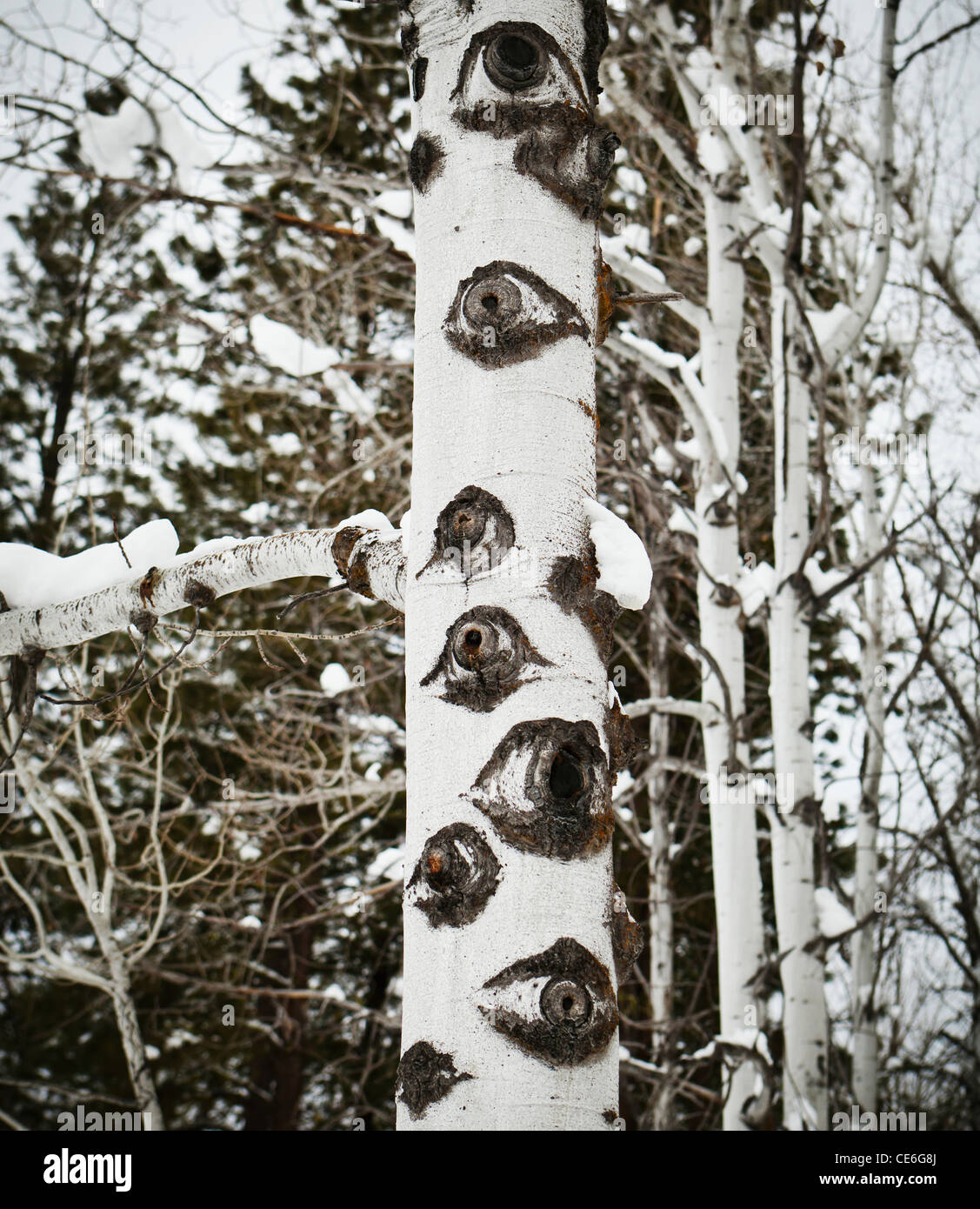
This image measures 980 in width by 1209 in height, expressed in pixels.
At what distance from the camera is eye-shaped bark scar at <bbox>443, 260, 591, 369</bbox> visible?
111cm

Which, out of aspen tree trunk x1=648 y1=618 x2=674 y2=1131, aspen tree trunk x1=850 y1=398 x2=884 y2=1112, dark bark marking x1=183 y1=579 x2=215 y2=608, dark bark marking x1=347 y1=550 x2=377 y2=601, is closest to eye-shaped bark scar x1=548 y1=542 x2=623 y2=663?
dark bark marking x1=347 y1=550 x2=377 y2=601

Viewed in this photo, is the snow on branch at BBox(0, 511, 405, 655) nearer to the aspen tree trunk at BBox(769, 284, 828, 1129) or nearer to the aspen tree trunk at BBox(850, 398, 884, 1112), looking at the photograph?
the aspen tree trunk at BBox(769, 284, 828, 1129)

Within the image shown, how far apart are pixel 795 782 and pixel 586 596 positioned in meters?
3.24

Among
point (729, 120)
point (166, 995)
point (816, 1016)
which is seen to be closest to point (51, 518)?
point (166, 995)

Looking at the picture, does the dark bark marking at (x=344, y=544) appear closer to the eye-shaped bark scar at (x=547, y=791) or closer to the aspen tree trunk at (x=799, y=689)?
the eye-shaped bark scar at (x=547, y=791)

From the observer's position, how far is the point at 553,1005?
93 cm

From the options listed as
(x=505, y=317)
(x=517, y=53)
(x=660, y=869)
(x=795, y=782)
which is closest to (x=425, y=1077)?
(x=505, y=317)

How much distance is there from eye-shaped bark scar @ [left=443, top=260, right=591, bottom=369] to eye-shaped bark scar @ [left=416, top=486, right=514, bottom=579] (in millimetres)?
169

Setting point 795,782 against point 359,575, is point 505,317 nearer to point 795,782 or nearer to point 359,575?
point 359,575

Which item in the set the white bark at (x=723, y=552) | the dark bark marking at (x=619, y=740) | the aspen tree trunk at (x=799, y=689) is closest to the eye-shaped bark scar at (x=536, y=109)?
the dark bark marking at (x=619, y=740)

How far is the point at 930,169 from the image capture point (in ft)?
18.2

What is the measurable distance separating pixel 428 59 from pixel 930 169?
537 centimetres

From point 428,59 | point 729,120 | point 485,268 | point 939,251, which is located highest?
point 939,251
